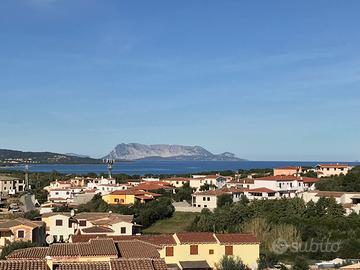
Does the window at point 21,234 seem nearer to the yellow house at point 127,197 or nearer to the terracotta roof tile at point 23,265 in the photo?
the terracotta roof tile at point 23,265

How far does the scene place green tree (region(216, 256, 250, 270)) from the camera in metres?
24.1

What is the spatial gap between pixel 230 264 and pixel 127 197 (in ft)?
118

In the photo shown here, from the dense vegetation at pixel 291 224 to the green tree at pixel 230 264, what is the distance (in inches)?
148

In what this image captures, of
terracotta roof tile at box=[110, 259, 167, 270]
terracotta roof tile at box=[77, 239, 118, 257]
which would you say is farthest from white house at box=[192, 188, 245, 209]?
terracotta roof tile at box=[110, 259, 167, 270]

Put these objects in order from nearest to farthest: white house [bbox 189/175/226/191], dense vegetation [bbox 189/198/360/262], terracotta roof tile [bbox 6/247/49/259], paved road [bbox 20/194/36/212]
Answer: terracotta roof tile [bbox 6/247/49/259] < dense vegetation [bbox 189/198/360/262] < paved road [bbox 20/194/36/212] < white house [bbox 189/175/226/191]

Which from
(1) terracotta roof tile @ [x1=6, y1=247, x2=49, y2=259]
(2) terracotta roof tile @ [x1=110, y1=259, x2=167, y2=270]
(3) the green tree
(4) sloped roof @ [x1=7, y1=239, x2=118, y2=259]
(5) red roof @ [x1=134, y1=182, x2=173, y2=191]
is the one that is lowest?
(3) the green tree

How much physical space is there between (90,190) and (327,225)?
129ft

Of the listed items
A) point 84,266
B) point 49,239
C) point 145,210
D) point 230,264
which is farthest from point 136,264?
point 145,210

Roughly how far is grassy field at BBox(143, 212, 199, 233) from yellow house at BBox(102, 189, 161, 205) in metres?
7.31

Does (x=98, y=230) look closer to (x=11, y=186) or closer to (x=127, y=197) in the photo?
(x=127, y=197)

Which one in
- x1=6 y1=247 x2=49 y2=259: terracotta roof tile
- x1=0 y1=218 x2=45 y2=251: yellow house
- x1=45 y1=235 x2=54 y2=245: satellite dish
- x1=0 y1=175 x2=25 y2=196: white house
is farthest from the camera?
x1=0 y1=175 x2=25 y2=196: white house

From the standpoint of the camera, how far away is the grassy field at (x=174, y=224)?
47069mm

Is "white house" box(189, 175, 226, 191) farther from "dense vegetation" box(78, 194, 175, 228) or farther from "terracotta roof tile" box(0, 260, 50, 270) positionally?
"terracotta roof tile" box(0, 260, 50, 270)

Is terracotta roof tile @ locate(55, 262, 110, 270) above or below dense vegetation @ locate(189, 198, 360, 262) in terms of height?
above
